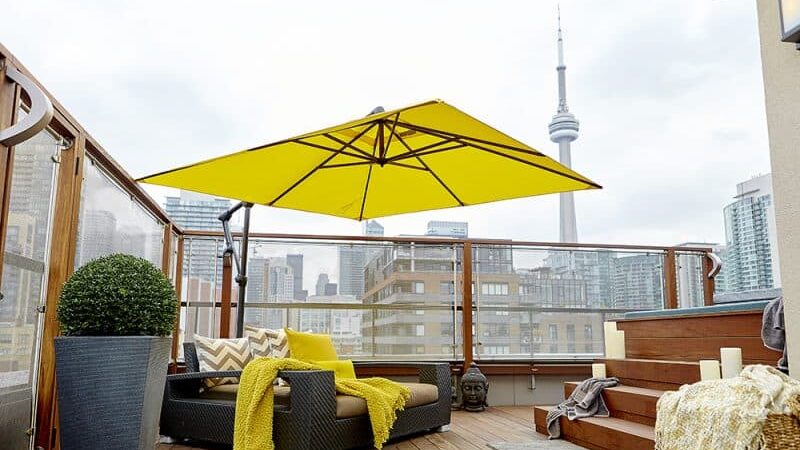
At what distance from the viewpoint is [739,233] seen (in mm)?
7391

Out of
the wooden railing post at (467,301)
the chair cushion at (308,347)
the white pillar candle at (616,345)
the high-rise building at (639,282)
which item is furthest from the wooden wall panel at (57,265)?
the high-rise building at (639,282)

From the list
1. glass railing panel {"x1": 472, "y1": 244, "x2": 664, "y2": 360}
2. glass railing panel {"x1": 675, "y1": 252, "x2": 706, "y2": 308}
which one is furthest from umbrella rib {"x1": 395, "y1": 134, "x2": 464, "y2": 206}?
glass railing panel {"x1": 675, "y1": 252, "x2": 706, "y2": 308}

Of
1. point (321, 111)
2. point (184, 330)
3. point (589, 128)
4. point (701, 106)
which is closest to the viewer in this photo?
point (184, 330)

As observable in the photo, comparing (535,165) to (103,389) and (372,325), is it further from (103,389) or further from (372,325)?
(372,325)

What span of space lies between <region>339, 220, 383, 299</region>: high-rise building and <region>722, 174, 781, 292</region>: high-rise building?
3.95 meters

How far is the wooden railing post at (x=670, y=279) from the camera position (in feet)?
22.7

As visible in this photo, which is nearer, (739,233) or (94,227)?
(94,227)

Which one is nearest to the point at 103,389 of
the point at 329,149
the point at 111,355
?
the point at 111,355

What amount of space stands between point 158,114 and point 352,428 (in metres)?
9.41

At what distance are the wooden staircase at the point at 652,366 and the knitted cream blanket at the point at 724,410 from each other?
76cm

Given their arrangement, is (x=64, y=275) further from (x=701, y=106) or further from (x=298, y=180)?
(x=701, y=106)

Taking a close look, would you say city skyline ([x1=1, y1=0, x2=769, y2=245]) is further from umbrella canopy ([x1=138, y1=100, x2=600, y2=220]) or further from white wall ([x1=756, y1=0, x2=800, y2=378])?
white wall ([x1=756, y1=0, x2=800, y2=378])

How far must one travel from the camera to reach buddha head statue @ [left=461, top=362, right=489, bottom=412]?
5.97 meters

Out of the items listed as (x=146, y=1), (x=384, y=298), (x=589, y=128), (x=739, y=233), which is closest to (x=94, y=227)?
(x=384, y=298)
